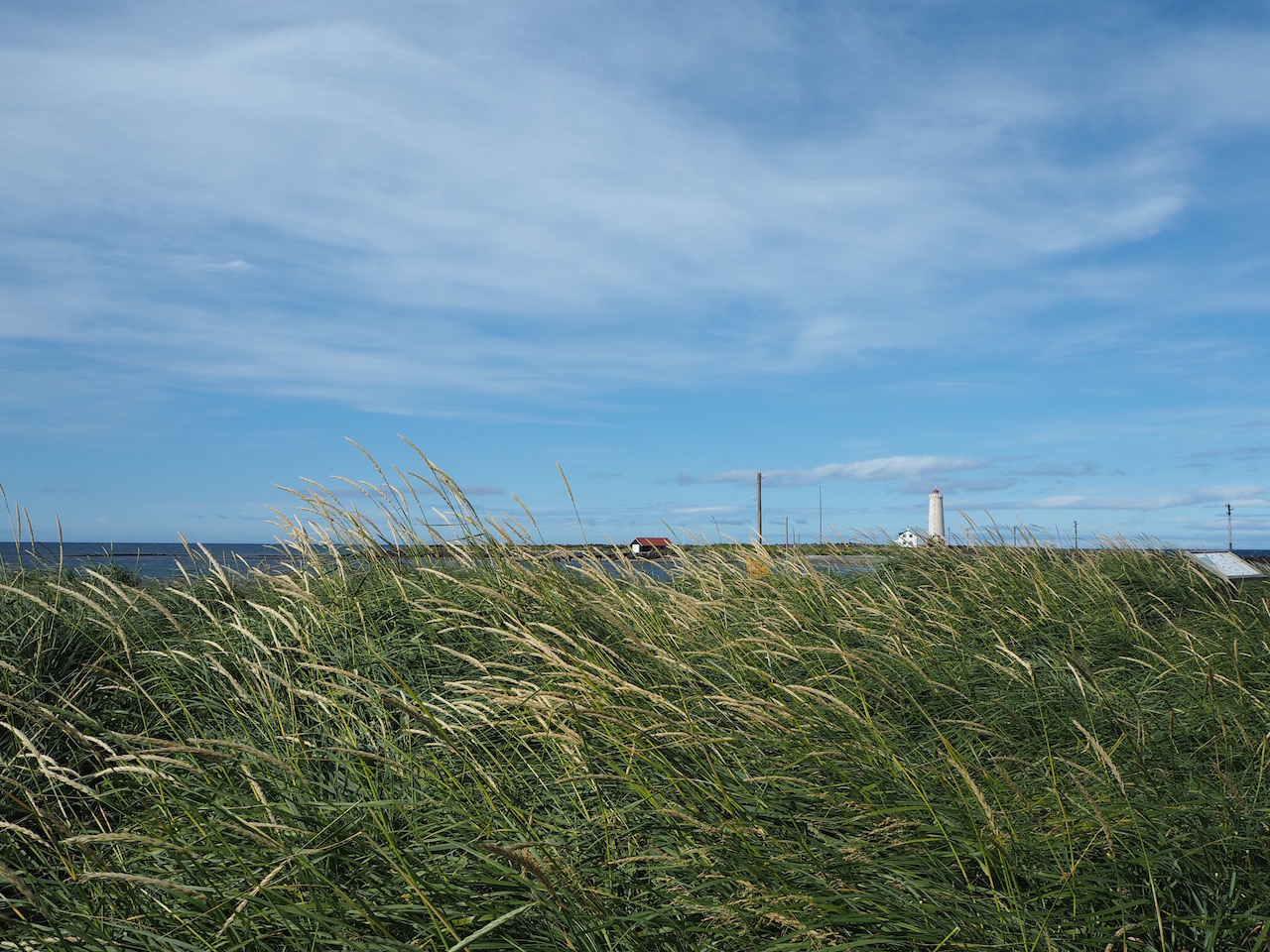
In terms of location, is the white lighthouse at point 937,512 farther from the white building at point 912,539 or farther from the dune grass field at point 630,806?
the dune grass field at point 630,806

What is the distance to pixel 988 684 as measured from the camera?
13.8 ft

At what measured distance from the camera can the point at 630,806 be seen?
235 centimetres

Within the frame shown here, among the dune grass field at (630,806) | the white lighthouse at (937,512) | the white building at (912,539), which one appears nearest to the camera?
the dune grass field at (630,806)

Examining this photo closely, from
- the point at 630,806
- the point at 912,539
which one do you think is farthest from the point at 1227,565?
the point at 630,806

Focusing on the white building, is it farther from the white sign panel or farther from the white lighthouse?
the white lighthouse

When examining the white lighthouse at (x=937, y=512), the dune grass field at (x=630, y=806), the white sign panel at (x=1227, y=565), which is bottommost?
the dune grass field at (x=630, y=806)

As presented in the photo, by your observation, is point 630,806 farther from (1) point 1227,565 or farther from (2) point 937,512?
(2) point 937,512

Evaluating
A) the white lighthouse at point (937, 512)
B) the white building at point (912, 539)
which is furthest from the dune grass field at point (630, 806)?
the white lighthouse at point (937, 512)

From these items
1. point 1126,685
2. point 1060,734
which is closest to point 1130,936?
point 1060,734

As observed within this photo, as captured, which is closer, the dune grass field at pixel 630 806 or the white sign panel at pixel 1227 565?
the dune grass field at pixel 630 806

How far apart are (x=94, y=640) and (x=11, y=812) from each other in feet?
Answer: 4.76

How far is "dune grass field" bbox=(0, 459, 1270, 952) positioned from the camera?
82.4 inches

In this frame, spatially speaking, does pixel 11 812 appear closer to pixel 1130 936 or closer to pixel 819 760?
pixel 819 760

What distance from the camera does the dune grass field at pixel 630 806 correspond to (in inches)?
82.4
